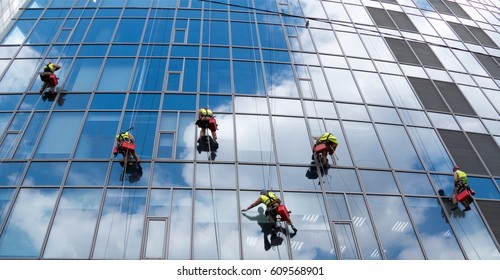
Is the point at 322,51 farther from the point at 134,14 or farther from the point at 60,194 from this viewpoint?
the point at 60,194

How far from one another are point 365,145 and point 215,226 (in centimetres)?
661

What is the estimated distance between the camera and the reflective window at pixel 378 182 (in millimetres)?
12781

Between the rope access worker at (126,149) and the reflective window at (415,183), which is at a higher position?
the rope access worker at (126,149)

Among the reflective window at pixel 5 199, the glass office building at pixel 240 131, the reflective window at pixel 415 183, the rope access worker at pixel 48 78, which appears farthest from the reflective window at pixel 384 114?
the reflective window at pixel 5 199

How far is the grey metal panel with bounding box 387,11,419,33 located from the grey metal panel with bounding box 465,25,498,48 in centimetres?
410

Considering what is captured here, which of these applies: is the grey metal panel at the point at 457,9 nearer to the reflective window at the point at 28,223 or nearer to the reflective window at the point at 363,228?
the reflective window at the point at 363,228

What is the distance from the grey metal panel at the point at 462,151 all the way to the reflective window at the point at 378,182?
332 cm

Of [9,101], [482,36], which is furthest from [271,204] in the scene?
[482,36]

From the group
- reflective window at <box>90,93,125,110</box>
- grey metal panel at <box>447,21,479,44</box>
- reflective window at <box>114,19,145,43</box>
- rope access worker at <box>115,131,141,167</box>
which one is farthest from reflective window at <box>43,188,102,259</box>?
grey metal panel at <box>447,21,479,44</box>

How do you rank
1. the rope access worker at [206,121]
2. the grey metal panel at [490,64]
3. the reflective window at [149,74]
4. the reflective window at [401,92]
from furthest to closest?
the grey metal panel at [490,64], the reflective window at [401,92], the reflective window at [149,74], the rope access worker at [206,121]

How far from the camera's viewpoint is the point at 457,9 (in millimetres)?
24609

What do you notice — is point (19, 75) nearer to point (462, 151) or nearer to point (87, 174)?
point (87, 174)

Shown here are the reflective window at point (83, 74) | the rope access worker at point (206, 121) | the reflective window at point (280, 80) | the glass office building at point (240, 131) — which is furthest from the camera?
the reflective window at point (280, 80)

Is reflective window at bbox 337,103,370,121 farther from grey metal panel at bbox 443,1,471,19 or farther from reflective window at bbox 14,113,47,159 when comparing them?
grey metal panel at bbox 443,1,471,19
